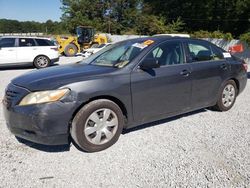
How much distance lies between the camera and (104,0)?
4784 cm

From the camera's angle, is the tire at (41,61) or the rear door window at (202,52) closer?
the rear door window at (202,52)

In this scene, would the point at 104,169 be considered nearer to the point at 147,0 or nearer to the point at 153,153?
the point at 153,153

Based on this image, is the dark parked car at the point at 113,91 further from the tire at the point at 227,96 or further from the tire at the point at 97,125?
the tire at the point at 227,96

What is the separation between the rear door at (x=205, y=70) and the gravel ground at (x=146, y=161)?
0.57 meters

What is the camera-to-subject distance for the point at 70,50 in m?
21.2

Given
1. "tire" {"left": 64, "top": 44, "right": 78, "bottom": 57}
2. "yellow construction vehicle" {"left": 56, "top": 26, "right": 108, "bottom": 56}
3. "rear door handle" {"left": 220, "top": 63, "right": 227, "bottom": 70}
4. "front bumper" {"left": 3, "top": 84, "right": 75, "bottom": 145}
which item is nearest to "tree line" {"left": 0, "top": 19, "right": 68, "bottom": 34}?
"yellow construction vehicle" {"left": 56, "top": 26, "right": 108, "bottom": 56}


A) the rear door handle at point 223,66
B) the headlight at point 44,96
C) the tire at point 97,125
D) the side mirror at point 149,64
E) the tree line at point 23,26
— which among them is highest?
the tree line at point 23,26

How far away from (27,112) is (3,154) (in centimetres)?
77

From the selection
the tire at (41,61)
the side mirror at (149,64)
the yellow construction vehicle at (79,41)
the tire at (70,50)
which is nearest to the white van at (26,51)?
the tire at (41,61)

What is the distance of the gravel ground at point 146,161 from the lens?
10.0ft

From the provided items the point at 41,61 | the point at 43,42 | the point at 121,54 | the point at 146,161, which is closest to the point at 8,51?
the point at 41,61

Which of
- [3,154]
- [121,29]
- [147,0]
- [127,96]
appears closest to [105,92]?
[127,96]

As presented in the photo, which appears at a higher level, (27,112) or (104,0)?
(104,0)

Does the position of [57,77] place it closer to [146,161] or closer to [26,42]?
[146,161]
